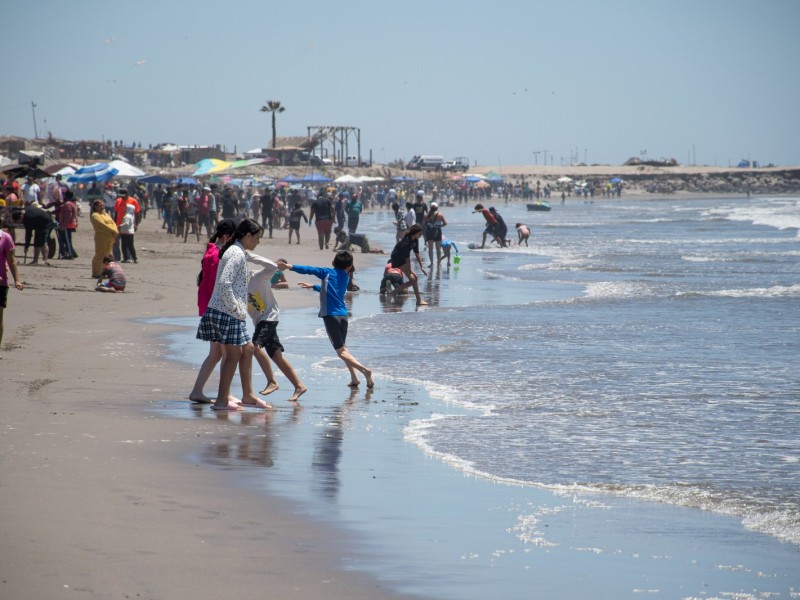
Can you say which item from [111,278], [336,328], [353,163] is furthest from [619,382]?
[353,163]

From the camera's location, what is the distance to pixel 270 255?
27.8m

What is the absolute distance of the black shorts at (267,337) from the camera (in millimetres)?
9516

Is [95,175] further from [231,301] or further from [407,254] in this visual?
[231,301]

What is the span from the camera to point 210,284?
9.22 metres

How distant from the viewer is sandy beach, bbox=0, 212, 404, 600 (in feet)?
15.8

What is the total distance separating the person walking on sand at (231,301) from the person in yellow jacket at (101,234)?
10.6 metres

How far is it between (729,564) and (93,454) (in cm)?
389

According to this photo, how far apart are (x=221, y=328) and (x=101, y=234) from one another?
35.9 feet

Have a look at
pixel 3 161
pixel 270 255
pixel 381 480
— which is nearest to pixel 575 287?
pixel 270 255

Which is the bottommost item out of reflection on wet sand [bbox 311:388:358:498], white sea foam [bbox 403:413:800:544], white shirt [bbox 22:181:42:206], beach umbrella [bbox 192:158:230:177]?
white sea foam [bbox 403:413:800:544]

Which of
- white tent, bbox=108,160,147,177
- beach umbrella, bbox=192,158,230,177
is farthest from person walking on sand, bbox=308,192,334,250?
beach umbrella, bbox=192,158,230,177

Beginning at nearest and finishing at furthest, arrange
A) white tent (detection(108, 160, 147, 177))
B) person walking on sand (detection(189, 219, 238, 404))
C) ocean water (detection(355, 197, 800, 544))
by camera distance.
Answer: ocean water (detection(355, 197, 800, 544)), person walking on sand (detection(189, 219, 238, 404)), white tent (detection(108, 160, 147, 177))

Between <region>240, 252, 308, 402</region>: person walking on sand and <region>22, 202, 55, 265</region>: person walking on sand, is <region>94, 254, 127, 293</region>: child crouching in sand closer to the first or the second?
<region>22, 202, 55, 265</region>: person walking on sand

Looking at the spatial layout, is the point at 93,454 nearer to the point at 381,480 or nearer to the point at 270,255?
the point at 381,480
